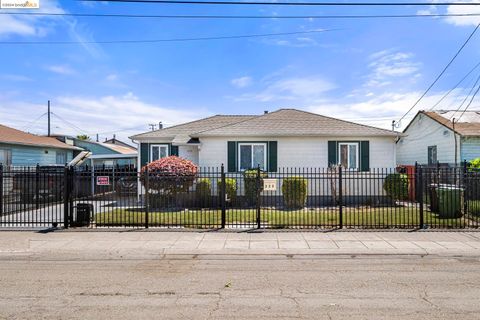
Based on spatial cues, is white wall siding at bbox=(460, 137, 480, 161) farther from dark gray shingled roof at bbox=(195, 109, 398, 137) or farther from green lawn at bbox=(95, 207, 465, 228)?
green lawn at bbox=(95, 207, 465, 228)

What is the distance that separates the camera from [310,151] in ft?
58.5

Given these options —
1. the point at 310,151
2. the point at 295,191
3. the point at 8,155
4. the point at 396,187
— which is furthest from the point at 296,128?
the point at 8,155

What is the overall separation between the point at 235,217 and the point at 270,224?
1.66 meters

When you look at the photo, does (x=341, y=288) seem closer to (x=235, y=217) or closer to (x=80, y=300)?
(x=80, y=300)

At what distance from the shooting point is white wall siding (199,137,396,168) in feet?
58.4

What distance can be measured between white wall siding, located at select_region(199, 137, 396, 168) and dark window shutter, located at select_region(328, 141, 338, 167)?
0.44 feet

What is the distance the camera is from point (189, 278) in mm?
6785

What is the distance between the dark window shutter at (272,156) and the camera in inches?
696

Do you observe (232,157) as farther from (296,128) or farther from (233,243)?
(233,243)

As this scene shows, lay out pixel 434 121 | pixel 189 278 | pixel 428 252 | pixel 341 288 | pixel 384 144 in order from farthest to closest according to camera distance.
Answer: pixel 434 121, pixel 384 144, pixel 428 252, pixel 189 278, pixel 341 288

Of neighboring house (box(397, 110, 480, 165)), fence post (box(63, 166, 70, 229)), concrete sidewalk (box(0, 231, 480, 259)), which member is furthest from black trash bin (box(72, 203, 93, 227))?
neighboring house (box(397, 110, 480, 165))

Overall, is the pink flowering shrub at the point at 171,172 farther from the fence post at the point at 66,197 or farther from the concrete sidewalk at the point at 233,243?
the concrete sidewalk at the point at 233,243

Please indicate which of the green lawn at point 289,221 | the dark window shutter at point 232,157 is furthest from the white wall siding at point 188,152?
the green lawn at point 289,221

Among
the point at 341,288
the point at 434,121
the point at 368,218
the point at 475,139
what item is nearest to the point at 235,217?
the point at 368,218
